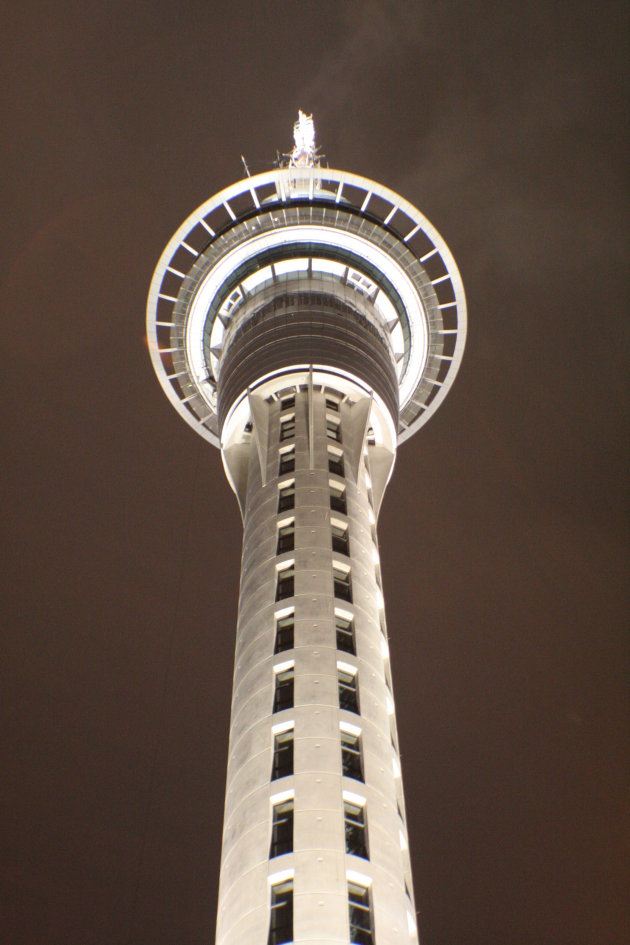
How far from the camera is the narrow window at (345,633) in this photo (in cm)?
5435

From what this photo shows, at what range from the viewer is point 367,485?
2753 inches

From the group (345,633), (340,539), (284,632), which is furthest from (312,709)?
(340,539)

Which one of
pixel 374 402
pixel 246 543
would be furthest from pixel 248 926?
pixel 374 402

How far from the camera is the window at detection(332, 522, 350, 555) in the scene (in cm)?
6124

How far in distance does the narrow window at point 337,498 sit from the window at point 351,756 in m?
17.9

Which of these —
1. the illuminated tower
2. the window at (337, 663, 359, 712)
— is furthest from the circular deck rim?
the window at (337, 663, 359, 712)

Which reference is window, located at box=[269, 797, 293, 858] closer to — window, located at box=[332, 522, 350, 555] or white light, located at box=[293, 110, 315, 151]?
window, located at box=[332, 522, 350, 555]

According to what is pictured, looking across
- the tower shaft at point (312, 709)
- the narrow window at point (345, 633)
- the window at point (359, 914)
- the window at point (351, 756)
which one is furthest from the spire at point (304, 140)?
the window at point (359, 914)

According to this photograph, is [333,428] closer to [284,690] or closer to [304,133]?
[284,690]

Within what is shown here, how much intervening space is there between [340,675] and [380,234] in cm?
4201

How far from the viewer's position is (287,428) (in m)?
70.9

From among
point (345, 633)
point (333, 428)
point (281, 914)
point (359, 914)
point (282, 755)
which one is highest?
point (333, 428)

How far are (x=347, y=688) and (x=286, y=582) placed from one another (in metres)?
8.98

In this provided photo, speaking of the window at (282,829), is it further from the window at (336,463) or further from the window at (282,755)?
the window at (336,463)
